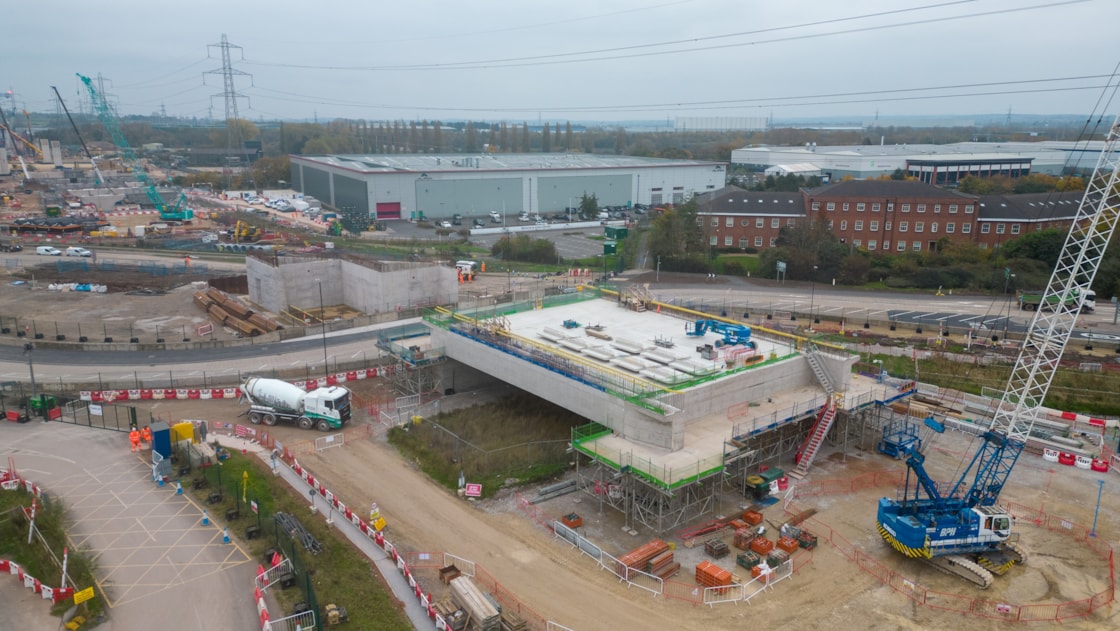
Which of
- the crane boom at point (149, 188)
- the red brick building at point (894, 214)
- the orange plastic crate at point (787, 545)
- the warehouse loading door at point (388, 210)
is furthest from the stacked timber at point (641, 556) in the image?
the crane boom at point (149, 188)

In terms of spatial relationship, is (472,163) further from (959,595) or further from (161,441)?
(959,595)

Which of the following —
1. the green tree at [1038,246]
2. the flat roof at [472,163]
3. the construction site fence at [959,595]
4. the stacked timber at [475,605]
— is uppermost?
the flat roof at [472,163]

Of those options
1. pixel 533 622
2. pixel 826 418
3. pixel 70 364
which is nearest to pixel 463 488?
pixel 533 622

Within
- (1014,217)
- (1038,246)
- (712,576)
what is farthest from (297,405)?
(1014,217)

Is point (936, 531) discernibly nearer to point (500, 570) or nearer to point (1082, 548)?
point (1082, 548)

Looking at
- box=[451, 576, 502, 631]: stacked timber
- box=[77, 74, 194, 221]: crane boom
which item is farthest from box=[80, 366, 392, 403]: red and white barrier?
box=[77, 74, 194, 221]: crane boom

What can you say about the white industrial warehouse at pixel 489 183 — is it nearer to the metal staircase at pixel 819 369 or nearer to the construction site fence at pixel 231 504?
the construction site fence at pixel 231 504
